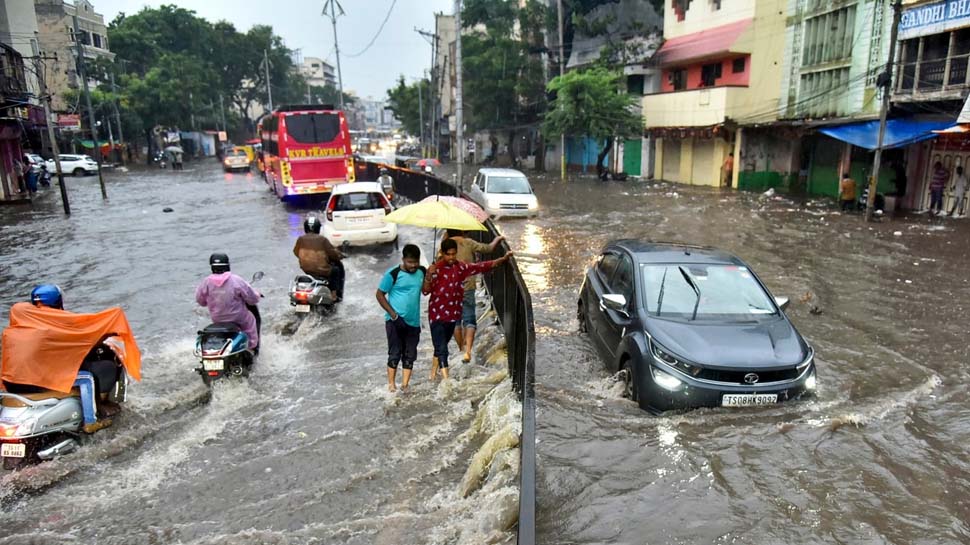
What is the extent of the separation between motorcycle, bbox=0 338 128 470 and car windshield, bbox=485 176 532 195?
15.6 meters

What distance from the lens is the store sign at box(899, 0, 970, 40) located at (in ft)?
57.6

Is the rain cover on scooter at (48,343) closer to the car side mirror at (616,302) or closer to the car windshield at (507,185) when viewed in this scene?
the car side mirror at (616,302)

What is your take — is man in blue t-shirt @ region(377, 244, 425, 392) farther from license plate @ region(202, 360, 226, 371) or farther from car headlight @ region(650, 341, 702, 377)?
car headlight @ region(650, 341, 702, 377)

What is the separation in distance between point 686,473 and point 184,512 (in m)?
3.90

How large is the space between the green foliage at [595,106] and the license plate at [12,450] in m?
30.6

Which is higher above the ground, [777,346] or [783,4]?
[783,4]

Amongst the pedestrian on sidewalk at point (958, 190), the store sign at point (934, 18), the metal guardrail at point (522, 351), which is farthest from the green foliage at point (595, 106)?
the metal guardrail at point (522, 351)

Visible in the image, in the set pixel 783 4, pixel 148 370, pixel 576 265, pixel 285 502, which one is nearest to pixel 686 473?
pixel 285 502

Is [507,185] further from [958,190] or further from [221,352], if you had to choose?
[221,352]

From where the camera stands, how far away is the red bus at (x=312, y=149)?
23219 mm

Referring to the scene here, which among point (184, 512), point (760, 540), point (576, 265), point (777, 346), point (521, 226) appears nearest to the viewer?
point (760, 540)

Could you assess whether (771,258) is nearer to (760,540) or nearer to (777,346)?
(777,346)

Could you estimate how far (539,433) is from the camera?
19.6ft

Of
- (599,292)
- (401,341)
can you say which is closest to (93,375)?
(401,341)
